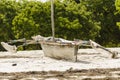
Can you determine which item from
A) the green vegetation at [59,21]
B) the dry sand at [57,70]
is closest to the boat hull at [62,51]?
the dry sand at [57,70]

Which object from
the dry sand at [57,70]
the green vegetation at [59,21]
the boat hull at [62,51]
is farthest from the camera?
the green vegetation at [59,21]

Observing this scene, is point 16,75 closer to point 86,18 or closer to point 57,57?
point 57,57

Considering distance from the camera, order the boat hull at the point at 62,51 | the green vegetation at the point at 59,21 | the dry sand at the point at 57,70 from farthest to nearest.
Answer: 1. the green vegetation at the point at 59,21
2. the boat hull at the point at 62,51
3. the dry sand at the point at 57,70

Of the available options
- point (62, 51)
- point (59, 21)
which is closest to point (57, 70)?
point (62, 51)

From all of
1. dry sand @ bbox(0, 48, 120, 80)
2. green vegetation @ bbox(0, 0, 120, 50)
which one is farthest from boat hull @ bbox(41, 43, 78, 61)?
green vegetation @ bbox(0, 0, 120, 50)

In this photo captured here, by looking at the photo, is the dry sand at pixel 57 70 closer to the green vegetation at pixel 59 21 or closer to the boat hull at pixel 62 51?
the boat hull at pixel 62 51

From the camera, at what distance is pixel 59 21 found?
40.2 m

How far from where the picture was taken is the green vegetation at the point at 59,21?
3941cm

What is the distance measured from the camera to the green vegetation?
129ft

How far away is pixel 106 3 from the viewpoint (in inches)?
1831

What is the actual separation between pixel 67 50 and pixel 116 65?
2.72 metres

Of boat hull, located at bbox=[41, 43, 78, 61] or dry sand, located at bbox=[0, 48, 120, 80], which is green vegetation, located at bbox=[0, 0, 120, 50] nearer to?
boat hull, located at bbox=[41, 43, 78, 61]

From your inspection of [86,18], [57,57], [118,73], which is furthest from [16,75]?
[86,18]

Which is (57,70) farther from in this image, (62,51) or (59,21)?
(59,21)
